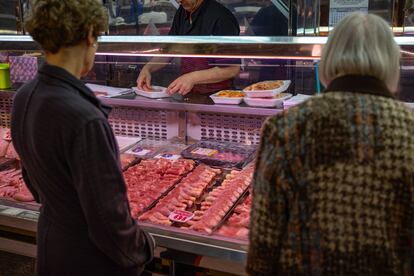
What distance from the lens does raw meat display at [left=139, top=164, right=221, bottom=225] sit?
3094 millimetres

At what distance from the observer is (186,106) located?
3881 mm

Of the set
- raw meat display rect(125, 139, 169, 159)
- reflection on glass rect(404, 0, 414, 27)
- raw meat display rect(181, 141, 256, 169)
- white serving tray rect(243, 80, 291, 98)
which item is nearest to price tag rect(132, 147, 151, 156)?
raw meat display rect(125, 139, 169, 159)

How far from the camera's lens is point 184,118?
4.12 m

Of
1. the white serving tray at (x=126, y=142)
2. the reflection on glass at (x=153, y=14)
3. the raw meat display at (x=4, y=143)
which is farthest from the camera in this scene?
the reflection on glass at (x=153, y=14)

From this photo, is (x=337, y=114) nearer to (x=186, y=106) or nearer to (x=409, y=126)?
(x=409, y=126)

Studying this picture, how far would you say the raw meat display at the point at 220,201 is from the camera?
9.68 feet

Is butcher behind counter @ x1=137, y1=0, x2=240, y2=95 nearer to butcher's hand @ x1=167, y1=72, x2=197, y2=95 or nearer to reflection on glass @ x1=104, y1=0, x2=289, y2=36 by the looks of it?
butcher's hand @ x1=167, y1=72, x2=197, y2=95

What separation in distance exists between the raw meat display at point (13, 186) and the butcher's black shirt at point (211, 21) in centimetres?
206

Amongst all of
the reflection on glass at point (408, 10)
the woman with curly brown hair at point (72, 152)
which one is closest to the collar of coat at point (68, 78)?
the woman with curly brown hair at point (72, 152)

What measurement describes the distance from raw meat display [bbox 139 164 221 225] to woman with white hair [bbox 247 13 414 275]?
4.27 ft

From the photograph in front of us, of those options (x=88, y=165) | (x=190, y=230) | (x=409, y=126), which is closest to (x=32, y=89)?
(x=88, y=165)

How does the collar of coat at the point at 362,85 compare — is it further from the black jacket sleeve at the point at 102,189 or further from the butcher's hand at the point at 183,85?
the butcher's hand at the point at 183,85

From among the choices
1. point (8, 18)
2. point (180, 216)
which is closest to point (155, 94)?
point (180, 216)

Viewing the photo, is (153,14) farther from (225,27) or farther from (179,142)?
(179,142)
